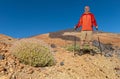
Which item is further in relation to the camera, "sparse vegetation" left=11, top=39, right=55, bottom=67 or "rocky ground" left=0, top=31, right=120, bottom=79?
"sparse vegetation" left=11, top=39, right=55, bottom=67

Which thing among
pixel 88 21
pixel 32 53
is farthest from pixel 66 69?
pixel 88 21

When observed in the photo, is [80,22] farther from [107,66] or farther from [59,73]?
[59,73]

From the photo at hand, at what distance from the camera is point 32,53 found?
25.8 ft

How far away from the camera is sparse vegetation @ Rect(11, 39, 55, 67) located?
7875 mm

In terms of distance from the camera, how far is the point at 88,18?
494 inches

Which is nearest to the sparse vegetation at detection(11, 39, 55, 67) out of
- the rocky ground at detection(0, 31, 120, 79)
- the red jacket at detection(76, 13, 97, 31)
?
the rocky ground at detection(0, 31, 120, 79)

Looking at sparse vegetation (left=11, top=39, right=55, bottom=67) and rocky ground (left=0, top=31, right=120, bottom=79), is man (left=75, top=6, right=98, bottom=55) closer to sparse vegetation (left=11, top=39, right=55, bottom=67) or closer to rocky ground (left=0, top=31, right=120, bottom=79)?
rocky ground (left=0, top=31, right=120, bottom=79)

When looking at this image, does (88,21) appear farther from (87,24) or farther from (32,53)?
(32,53)

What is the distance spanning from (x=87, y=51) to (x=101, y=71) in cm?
267

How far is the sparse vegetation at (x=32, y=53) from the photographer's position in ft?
25.8

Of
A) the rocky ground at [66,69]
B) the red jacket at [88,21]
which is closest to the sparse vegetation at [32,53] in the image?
the rocky ground at [66,69]

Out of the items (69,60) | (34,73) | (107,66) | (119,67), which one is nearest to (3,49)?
(34,73)

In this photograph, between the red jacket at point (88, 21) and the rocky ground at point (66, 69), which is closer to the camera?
the rocky ground at point (66, 69)

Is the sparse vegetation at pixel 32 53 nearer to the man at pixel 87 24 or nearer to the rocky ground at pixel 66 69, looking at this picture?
the rocky ground at pixel 66 69
